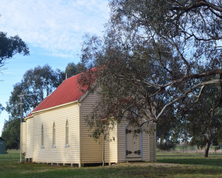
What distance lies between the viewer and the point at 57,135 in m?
29.5

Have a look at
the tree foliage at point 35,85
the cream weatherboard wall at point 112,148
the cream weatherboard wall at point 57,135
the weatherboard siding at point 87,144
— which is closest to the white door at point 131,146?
the cream weatherboard wall at point 112,148

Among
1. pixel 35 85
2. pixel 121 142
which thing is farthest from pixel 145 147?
pixel 35 85

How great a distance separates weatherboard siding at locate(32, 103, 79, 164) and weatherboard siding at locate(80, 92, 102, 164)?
51cm

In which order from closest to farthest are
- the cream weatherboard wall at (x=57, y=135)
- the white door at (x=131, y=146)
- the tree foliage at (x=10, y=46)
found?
1. the white door at (x=131, y=146)
2. the cream weatherboard wall at (x=57, y=135)
3. the tree foliage at (x=10, y=46)

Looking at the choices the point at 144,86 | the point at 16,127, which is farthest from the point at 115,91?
the point at 16,127

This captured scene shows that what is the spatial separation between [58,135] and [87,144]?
4.58m

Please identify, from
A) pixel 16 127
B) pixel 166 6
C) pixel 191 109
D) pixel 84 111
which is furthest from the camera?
pixel 16 127

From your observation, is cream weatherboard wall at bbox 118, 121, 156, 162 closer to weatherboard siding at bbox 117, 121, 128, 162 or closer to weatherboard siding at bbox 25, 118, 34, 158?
weatherboard siding at bbox 117, 121, 128, 162

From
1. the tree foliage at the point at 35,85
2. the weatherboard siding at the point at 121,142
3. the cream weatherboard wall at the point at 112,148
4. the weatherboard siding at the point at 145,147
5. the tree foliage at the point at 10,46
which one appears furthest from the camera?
the tree foliage at the point at 35,85

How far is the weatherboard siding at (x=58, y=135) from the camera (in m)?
26.3

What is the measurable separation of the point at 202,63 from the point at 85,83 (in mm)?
7569

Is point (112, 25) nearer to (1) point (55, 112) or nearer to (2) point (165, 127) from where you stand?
(2) point (165, 127)

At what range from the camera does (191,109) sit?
2105cm

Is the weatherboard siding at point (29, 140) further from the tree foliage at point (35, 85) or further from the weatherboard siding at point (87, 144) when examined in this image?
the tree foliage at point (35, 85)
